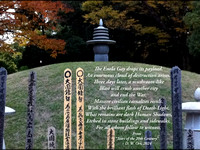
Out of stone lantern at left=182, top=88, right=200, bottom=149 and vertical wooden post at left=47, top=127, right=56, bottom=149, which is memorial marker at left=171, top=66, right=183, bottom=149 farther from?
vertical wooden post at left=47, top=127, right=56, bottom=149

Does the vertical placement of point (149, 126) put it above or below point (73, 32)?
below

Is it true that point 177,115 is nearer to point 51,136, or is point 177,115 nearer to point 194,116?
point 194,116

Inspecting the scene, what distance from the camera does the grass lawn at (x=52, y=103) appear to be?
20.9 ft

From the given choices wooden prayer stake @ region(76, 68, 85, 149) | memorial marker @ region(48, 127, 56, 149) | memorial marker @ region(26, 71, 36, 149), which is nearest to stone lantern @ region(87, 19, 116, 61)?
wooden prayer stake @ region(76, 68, 85, 149)

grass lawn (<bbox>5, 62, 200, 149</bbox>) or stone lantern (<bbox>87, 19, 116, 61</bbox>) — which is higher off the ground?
stone lantern (<bbox>87, 19, 116, 61</bbox>)

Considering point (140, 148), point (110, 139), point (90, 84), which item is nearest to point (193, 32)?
point (90, 84)

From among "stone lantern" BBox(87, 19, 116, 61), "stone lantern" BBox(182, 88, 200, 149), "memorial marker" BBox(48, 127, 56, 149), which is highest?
"stone lantern" BBox(87, 19, 116, 61)

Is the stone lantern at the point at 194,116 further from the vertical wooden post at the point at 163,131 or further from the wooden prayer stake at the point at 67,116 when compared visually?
the wooden prayer stake at the point at 67,116

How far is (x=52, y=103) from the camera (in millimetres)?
7980

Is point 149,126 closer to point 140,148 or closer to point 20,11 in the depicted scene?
point 140,148

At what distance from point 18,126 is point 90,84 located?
9.56ft

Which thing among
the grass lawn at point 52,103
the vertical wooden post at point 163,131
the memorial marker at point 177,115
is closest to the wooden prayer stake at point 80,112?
the grass lawn at point 52,103

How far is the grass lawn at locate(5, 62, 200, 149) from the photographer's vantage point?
6363 millimetres

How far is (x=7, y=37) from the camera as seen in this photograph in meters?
12.5
